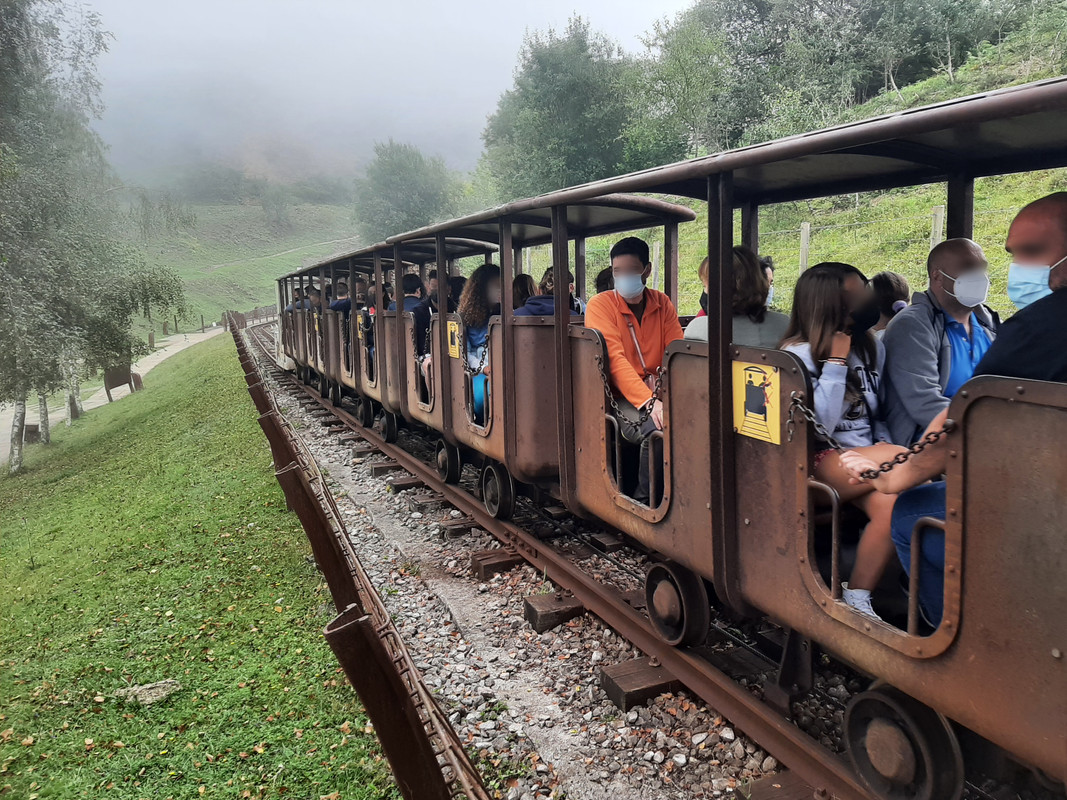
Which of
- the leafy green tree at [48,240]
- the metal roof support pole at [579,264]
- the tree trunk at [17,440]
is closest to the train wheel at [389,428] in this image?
the metal roof support pole at [579,264]

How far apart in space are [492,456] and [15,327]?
13.1 metres

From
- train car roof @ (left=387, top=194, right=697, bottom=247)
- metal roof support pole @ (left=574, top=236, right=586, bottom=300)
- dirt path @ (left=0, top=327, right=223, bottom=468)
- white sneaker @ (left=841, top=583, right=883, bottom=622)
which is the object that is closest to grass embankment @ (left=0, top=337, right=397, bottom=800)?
white sneaker @ (left=841, top=583, right=883, bottom=622)

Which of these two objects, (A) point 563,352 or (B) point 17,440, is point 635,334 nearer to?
(A) point 563,352

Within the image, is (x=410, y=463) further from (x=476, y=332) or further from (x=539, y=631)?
(x=539, y=631)

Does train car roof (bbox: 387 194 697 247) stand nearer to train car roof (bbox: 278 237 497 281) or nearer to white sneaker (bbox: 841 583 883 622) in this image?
train car roof (bbox: 278 237 497 281)

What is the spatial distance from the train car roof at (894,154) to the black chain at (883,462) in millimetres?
880

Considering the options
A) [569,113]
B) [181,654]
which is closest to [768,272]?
[181,654]

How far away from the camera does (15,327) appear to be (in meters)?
14.6

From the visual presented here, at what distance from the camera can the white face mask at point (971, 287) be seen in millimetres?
3188

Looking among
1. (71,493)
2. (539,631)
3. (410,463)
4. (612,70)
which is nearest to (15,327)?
(71,493)

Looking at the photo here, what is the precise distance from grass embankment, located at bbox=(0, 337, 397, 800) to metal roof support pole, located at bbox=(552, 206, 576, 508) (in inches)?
72.7

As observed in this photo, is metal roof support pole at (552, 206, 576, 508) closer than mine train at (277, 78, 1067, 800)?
No

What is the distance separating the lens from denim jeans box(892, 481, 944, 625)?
8.18 feet

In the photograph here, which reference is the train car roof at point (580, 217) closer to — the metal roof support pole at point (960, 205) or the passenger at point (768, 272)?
the passenger at point (768, 272)
